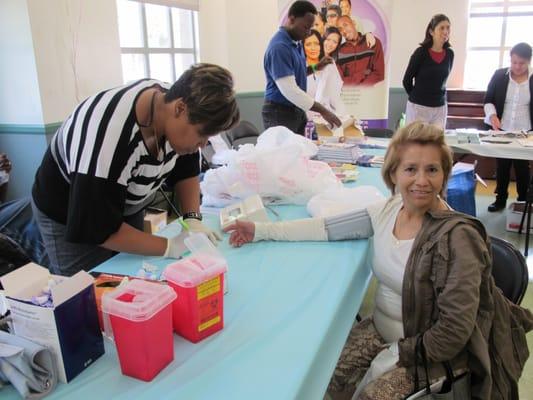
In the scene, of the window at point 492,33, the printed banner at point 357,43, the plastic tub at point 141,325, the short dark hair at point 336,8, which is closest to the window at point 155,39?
the printed banner at point 357,43

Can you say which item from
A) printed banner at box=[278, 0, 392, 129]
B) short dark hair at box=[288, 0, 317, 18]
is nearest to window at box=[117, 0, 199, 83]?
printed banner at box=[278, 0, 392, 129]

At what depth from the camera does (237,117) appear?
1.18m

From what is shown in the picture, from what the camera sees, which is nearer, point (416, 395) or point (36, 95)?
point (416, 395)

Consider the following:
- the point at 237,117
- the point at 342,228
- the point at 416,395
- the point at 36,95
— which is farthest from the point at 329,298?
the point at 36,95

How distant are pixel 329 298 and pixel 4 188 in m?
2.60

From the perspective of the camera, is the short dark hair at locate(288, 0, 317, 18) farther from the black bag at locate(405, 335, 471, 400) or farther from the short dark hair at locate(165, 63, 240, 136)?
the black bag at locate(405, 335, 471, 400)

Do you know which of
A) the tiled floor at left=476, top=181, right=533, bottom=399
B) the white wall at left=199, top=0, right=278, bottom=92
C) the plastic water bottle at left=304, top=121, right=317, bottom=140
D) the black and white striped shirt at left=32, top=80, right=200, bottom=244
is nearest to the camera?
the black and white striped shirt at left=32, top=80, right=200, bottom=244

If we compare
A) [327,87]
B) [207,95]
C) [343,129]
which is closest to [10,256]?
[207,95]

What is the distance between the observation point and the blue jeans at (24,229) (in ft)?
5.21

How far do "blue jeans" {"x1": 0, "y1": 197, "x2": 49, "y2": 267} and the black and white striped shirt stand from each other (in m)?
0.44

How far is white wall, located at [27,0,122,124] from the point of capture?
2811 millimetres

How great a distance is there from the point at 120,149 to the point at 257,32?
4.24m

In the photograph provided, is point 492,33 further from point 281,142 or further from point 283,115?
point 281,142

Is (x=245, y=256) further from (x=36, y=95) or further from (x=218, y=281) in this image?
(x=36, y=95)
